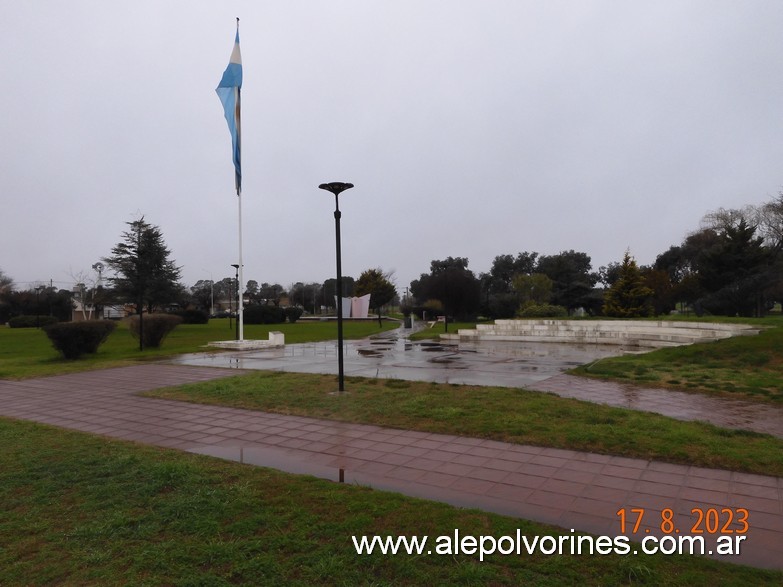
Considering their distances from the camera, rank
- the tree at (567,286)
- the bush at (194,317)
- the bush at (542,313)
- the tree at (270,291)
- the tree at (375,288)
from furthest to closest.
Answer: the tree at (270,291) → the tree at (375,288) → the bush at (194,317) → the tree at (567,286) → the bush at (542,313)

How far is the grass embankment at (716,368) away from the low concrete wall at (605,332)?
4987 millimetres

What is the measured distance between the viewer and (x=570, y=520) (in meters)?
3.65

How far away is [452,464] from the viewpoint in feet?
16.5

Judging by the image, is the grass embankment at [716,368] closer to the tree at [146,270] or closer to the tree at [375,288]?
the tree at [146,270]

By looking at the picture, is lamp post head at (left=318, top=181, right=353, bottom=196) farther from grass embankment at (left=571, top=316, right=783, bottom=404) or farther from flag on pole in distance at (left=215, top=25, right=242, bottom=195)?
flag on pole in distance at (left=215, top=25, right=242, bottom=195)

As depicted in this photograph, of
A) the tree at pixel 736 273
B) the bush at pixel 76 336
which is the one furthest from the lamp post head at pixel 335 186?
the tree at pixel 736 273

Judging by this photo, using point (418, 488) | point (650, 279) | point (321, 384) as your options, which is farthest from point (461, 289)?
point (418, 488)

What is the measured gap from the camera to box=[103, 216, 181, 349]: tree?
37.7 meters

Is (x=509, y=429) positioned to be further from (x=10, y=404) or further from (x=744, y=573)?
(x=10, y=404)

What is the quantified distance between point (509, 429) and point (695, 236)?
49.4 m

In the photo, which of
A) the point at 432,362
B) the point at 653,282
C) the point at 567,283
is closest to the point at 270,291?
the point at 567,283

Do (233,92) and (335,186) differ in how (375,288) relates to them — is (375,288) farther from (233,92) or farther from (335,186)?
(335,186)

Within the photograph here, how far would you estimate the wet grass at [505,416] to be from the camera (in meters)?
5.19

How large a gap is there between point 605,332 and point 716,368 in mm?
10541
